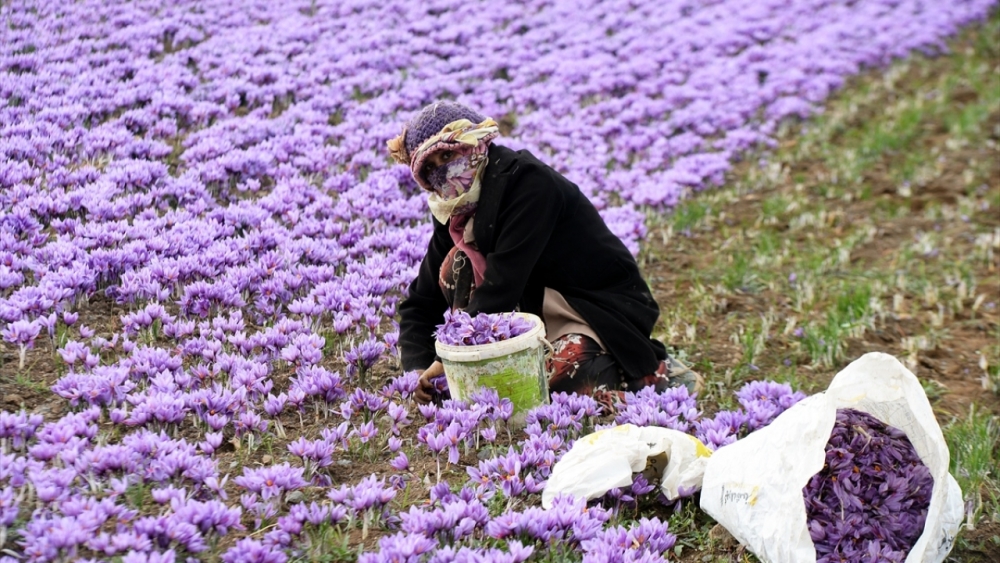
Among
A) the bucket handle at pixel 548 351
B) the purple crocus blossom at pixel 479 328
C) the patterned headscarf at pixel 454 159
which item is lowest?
the bucket handle at pixel 548 351

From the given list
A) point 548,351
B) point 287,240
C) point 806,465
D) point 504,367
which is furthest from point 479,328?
point 287,240

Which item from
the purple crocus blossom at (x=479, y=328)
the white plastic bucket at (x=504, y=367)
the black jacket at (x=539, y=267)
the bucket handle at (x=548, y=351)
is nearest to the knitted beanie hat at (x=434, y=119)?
the black jacket at (x=539, y=267)

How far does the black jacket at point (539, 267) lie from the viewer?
429 cm

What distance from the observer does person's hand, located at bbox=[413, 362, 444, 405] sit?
4418 millimetres

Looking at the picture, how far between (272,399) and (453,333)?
→ 2.51 feet

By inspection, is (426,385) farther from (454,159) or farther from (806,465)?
(806,465)

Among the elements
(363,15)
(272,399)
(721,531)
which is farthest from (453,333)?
(363,15)

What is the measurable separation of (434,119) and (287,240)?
1.61 meters

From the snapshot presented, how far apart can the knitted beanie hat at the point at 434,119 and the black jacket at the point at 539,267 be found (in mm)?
240

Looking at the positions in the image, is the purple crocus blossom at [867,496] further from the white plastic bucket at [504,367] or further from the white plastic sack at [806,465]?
the white plastic bucket at [504,367]

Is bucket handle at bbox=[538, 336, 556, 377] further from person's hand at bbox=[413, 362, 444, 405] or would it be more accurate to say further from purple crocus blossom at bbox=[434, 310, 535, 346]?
person's hand at bbox=[413, 362, 444, 405]

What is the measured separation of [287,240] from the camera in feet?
18.1

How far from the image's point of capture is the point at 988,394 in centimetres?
527

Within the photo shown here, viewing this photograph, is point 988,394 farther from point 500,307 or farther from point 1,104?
point 1,104
